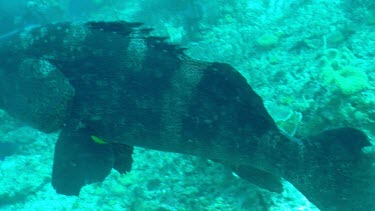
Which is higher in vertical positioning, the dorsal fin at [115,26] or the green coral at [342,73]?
the dorsal fin at [115,26]

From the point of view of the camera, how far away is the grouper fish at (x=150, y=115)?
147 inches

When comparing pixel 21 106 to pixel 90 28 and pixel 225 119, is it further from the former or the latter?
pixel 225 119

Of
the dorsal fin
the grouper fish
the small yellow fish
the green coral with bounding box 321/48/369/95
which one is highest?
the dorsal fin

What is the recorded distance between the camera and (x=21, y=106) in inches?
173

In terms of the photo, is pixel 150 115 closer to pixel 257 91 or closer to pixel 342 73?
pixel 257 91

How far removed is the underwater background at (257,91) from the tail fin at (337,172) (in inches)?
22.9

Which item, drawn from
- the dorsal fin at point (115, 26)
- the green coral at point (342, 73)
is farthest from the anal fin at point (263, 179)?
the dorsal fin at point (115, 26)

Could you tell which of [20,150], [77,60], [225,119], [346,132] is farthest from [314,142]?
[20,150]

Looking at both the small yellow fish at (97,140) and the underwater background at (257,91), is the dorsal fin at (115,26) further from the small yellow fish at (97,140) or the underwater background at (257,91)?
the underwater background at (257,91)

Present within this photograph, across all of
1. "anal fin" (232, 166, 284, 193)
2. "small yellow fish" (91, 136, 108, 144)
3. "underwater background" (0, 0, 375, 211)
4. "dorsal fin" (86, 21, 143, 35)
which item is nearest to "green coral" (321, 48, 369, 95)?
"underwater background" (0, 0, 375, 211)

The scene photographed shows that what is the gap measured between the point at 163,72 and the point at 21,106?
6.30ft

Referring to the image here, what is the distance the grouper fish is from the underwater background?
817 millimetres

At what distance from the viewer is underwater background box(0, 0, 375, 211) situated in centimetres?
466

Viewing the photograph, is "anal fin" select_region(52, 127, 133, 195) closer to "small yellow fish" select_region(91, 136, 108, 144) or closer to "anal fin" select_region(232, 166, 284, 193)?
"small yellow fish" select_region(91, 136, 108, 144)
